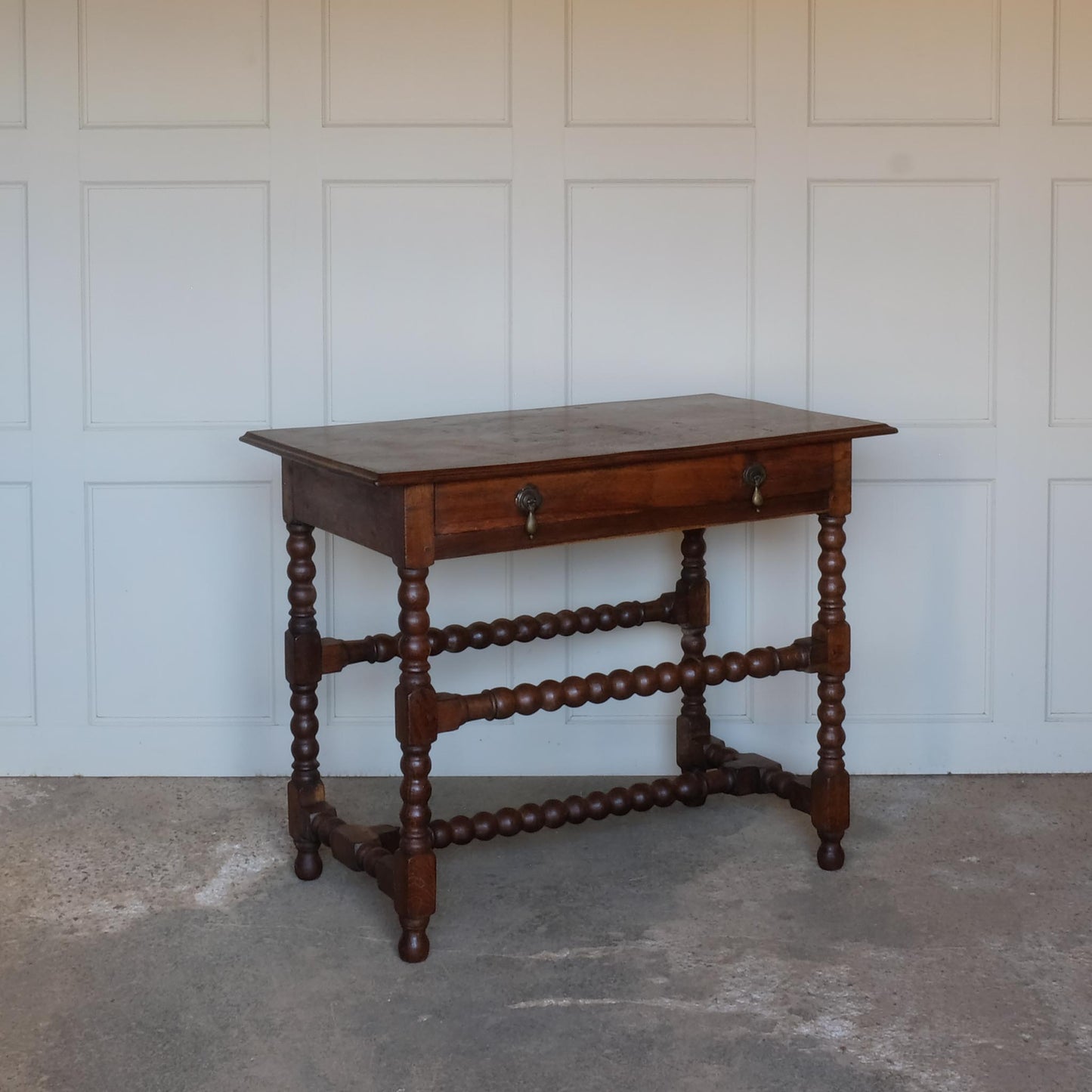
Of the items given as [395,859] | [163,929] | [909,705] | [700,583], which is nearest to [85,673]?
[163,929]

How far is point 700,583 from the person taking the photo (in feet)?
12.1

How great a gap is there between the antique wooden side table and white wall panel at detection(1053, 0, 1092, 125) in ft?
3.83

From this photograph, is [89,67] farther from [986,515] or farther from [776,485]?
[986,515]

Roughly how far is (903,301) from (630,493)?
134 cm

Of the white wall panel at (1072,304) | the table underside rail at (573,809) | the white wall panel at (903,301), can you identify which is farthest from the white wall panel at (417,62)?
the table underside rail at (573,809)

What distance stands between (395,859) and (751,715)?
1409 millimetres

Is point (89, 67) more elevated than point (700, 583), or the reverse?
point (89, 67)

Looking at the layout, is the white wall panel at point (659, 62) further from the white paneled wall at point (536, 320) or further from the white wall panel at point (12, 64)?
the white wall panel at point (12, 64)

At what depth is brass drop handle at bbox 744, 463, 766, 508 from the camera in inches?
120

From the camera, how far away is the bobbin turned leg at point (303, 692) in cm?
322

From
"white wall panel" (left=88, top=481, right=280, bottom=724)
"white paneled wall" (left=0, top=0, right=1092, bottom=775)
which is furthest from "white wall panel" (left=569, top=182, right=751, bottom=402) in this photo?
"white wall panel" (left=88, top=481, right=280, bottom=724)

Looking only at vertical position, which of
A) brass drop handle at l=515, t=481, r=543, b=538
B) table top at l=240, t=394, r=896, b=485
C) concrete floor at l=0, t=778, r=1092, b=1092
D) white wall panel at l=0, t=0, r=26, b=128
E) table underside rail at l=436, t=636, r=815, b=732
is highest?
white wall panel at l=0, t=0, r=26, b=128

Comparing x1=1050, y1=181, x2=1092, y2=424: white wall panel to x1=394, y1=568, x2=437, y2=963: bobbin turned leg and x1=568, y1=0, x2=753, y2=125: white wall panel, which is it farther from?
x1=394, y1=568, x2=437, y2=963: bobbin turned leg

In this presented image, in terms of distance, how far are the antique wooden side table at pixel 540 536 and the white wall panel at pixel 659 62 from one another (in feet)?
Answer: 2.57
